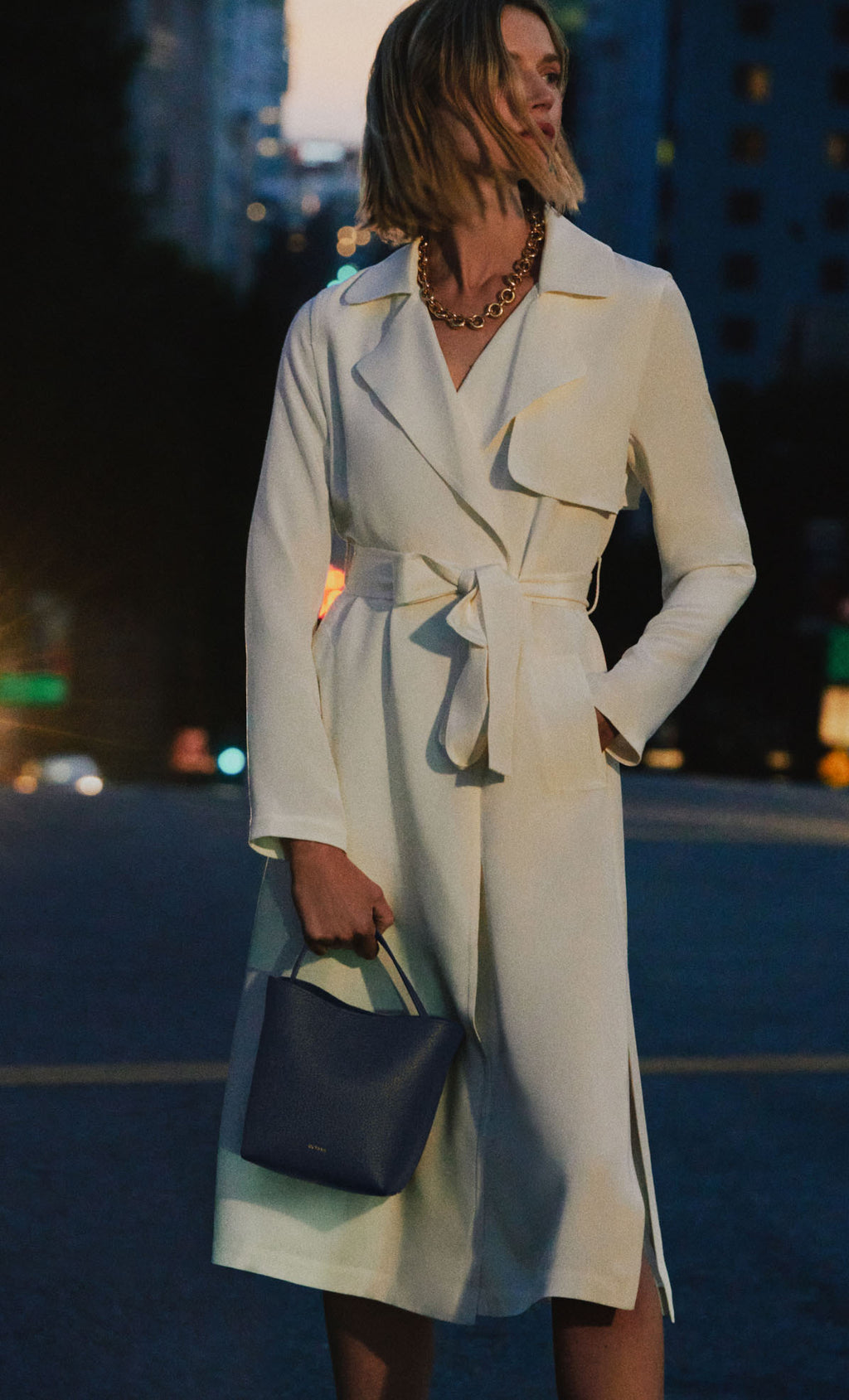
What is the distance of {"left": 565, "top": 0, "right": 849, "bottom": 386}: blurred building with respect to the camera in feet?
255

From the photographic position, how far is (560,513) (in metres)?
2.21

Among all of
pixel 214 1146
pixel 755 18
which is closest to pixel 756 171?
pixel 755 18

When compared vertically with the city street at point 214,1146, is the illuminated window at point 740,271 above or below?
below

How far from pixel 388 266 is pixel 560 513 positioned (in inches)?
15.5

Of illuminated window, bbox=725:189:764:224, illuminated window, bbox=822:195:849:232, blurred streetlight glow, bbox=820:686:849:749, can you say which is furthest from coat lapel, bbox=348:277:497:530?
illuminated window, bbox=822:195:849:232

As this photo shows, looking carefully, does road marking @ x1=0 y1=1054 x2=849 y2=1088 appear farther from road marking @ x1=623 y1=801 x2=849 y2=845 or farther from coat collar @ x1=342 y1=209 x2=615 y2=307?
road marking @ x1=623 y1=801 x2=849 y2=845

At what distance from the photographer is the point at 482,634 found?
2.13 metres

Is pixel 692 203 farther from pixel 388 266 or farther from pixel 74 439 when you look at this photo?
pixel 388 266

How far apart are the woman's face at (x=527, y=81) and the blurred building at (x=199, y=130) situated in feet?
83.0

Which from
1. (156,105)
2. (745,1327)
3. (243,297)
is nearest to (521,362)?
(745,1327)

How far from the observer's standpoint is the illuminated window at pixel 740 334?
78688 mm

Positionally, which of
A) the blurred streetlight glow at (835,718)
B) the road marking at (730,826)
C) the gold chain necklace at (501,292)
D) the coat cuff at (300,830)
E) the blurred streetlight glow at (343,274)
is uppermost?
the gold chain necklace at (501,292)

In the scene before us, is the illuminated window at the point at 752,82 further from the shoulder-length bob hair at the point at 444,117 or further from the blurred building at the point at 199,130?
the shoulder-length bob hair at the point at 444,117

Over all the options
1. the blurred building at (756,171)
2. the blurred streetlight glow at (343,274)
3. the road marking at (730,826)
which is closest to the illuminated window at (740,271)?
the blurred building at (756,171)
